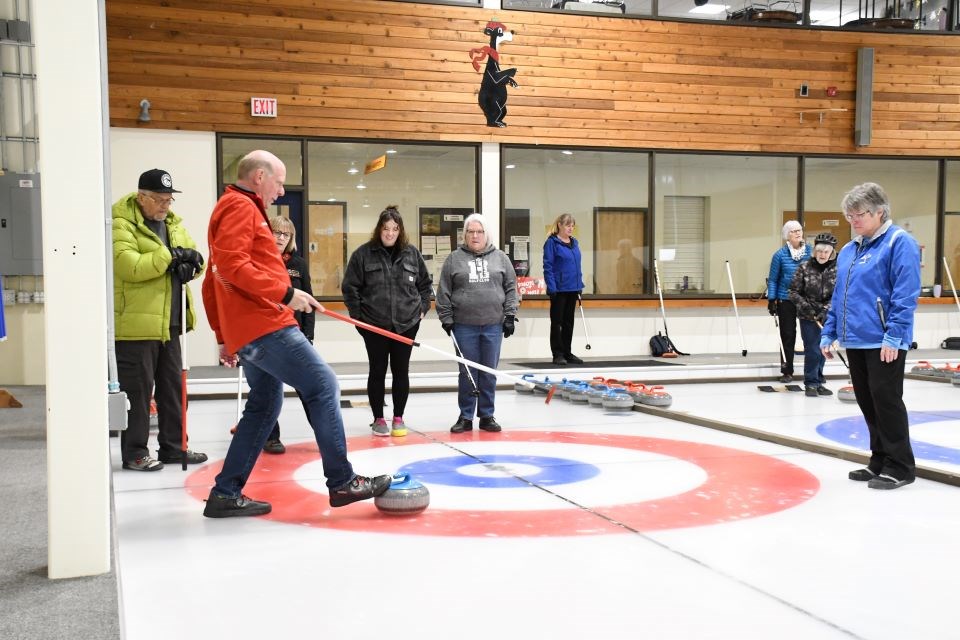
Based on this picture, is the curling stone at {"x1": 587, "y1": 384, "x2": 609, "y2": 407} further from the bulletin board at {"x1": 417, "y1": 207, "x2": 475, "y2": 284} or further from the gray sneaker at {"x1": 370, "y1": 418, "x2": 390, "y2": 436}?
the bulletin board at {"x1": 417, "y1": 207, "x2": 475, "y2": 284}

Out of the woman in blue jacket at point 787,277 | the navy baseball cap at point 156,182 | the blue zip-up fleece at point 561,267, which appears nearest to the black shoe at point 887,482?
the navy baseball cap at point 156,182

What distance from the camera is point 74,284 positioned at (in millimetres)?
2965

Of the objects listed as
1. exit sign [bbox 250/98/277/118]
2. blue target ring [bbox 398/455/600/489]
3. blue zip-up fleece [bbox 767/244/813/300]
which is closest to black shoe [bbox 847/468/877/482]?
blue target ring [bbox 398/455/600/489]

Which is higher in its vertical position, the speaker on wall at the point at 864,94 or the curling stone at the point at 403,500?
the speaker on wall at the point at 864,94

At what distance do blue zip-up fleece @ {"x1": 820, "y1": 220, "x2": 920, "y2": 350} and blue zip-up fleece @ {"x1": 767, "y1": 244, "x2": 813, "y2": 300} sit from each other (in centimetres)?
457

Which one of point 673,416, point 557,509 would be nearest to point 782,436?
point 673,416

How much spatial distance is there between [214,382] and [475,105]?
5016mm

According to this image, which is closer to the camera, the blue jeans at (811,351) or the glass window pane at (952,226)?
the blue jeans at (811,351)

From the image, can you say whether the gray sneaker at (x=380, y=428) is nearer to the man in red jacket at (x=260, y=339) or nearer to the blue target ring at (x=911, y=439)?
the man in red jacket at (x=260, y=339)

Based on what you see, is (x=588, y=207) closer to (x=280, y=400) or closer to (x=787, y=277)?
(x=787, y=277)

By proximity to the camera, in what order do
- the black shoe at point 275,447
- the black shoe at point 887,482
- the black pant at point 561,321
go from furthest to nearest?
the black pant at point 561,321
the black shoe at point 275,447
the black shoe at point 887,482

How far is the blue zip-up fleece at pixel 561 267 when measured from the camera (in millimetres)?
11258

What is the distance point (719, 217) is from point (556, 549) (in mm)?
10682

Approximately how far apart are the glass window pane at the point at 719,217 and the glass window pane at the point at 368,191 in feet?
9.59
